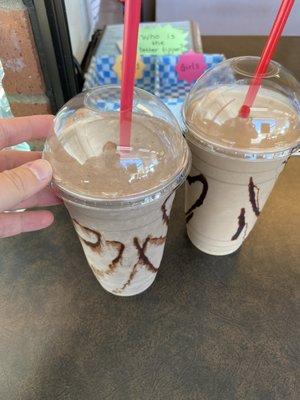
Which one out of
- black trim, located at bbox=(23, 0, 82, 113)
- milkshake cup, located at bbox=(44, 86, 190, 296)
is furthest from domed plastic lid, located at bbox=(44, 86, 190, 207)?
black trim, located at bbox=(23, 0, 82, 113)

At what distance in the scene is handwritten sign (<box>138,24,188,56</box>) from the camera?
1.16m

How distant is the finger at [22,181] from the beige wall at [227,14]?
203 centimetres

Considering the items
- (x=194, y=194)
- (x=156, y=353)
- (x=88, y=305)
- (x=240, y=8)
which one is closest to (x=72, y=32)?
(x=194, y=194)

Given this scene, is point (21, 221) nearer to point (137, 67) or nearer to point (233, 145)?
point (233, 145)

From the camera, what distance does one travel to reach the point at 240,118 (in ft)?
1.82

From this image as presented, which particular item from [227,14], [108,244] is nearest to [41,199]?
[108,244]

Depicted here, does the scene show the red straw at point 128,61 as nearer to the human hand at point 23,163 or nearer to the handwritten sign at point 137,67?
the human hand at point 23,163

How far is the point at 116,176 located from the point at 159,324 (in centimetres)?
28

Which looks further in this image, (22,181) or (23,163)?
(23,163)

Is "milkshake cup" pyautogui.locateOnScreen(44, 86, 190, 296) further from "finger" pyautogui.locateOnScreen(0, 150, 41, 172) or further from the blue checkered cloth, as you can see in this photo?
the blue checkered cloth

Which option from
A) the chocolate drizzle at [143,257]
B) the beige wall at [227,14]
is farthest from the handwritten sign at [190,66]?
the beige wall at [227,14]

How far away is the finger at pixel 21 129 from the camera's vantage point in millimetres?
659

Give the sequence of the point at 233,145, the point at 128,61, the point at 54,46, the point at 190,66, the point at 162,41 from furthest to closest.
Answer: the point at 162,41 < the point at 190,66 < the point at 54,46 < the point at 233,145 < the point at 128,61

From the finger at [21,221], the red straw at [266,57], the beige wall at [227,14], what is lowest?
the beige wall at [227,14]
